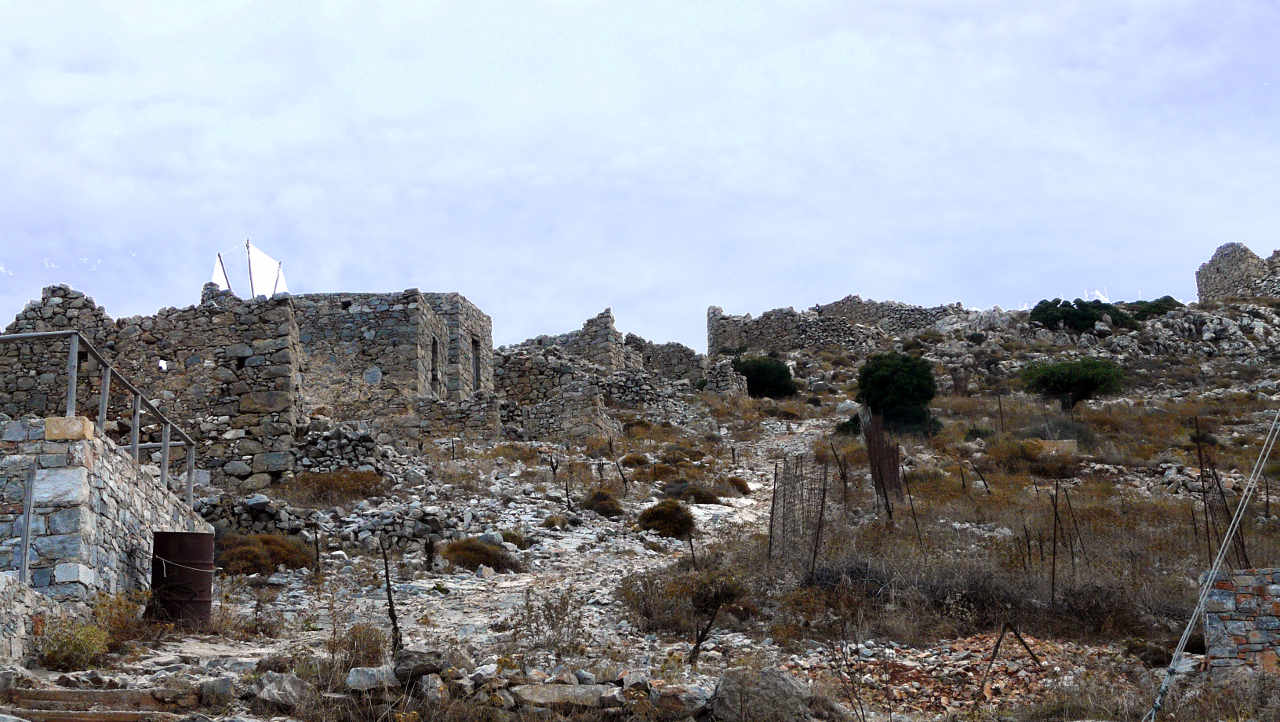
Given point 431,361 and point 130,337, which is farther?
point 431,361

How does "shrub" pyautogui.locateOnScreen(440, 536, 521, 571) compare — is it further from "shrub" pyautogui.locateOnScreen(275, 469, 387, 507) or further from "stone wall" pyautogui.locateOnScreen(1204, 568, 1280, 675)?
"stone wall" pyautogui.locateOnScreen(1204, 568, 1280, 675)

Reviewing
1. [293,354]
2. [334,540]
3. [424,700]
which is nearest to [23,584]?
[424,700]

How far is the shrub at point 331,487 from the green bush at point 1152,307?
36506mm

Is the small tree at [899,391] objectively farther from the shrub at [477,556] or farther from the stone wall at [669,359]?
the shrub at [477,556]

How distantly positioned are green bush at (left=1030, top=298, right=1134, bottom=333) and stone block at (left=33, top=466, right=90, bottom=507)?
133 ft

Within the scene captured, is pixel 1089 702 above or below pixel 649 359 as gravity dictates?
below

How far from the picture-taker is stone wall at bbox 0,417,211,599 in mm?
9328

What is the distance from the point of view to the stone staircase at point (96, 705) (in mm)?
6590

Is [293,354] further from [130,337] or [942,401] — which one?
[942,401]

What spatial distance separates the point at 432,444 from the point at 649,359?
17.3m

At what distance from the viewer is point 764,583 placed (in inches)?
493

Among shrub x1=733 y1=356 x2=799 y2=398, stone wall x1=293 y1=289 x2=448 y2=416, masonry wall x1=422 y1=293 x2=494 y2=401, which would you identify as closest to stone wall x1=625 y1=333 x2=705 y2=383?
shrub x1=733 y1=356 x2=799 y2=398

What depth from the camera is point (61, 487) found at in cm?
962

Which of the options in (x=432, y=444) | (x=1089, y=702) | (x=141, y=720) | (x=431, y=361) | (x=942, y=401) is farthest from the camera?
(x=942, y=401)
